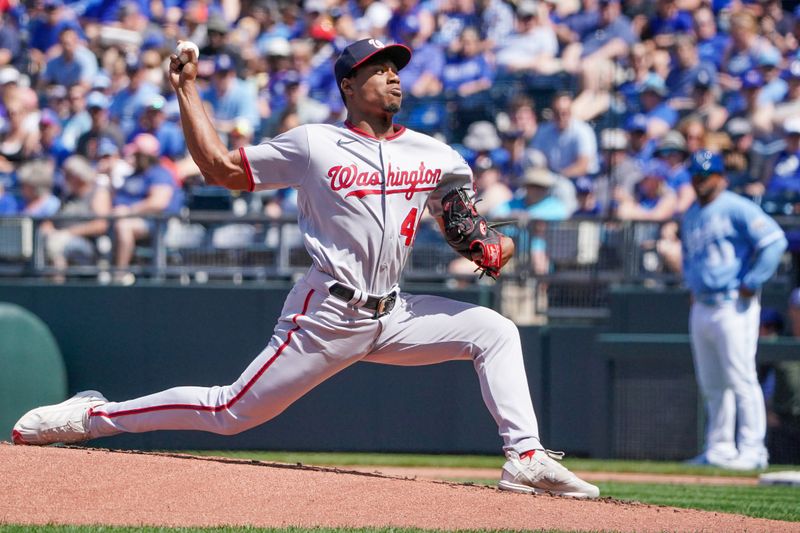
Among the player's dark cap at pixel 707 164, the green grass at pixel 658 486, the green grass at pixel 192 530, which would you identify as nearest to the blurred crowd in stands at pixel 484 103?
the player's dark cap at pixel 707 164

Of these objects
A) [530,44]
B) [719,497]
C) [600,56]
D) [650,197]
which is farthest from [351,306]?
[530,44]

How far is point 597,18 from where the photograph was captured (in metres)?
13.2

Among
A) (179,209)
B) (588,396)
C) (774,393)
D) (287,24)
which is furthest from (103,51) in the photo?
(774,393)

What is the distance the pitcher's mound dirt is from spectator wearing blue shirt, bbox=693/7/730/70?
7.54 meters

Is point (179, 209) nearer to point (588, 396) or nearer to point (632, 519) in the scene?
point (588, 396)

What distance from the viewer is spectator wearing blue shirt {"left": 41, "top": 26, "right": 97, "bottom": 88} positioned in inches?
573

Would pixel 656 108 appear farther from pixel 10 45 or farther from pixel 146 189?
pixel 10 45

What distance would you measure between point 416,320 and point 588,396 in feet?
16.5

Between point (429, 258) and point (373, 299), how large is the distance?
5.19m

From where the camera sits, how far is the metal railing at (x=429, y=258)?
1027 cm

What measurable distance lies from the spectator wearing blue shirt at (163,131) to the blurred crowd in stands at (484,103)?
0.05 ft

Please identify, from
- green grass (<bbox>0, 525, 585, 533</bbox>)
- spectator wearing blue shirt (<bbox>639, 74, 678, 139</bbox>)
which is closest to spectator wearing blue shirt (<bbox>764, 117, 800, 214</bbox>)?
spectator wearing blue shirt (<bbox>639, 74, 678, 139</bbox>)

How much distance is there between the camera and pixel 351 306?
5.35 meters

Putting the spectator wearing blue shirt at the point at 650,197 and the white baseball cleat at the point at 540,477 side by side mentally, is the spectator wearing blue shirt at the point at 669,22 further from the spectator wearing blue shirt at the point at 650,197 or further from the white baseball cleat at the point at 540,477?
the white baseball cleat at the point at 540,477
